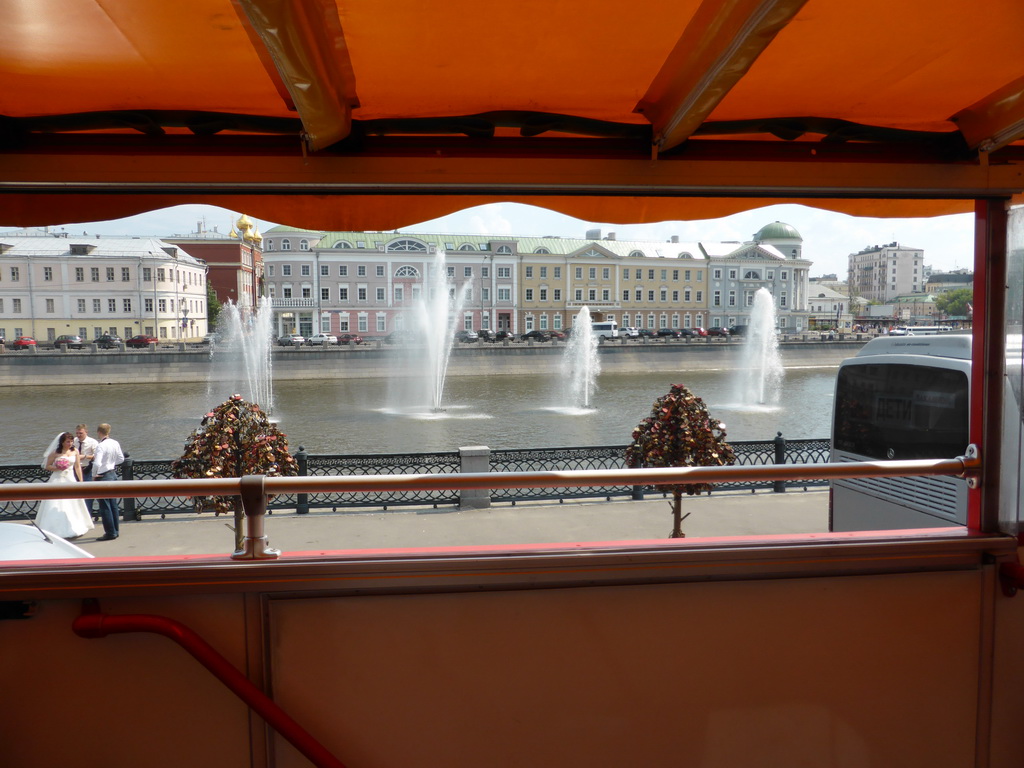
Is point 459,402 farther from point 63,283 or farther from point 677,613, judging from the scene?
point 677,613

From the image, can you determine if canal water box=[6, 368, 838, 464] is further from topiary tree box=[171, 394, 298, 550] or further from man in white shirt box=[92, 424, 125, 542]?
man in white shirt box=[92, 424, 125, 542]

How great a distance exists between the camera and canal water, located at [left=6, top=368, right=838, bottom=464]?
18.5 metres

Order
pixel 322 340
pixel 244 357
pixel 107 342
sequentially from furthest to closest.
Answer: pixel 322 340 < pixel 244 357 < pixel 107 342

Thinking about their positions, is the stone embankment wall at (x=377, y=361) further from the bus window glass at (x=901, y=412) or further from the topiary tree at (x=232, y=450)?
the bus window glass at (x=901, y=412)

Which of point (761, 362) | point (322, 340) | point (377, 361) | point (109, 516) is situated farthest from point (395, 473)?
point (322, 340)

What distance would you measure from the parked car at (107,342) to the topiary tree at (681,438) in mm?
32136

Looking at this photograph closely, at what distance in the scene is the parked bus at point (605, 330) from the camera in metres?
45.8

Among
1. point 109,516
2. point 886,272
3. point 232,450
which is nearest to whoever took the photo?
point 232,450

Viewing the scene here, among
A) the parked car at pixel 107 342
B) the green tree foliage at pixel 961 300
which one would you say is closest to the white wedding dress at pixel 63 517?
the green tree foliage at pixel 961 300

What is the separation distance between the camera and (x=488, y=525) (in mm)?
8141

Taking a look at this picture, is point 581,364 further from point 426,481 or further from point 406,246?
point 426,481

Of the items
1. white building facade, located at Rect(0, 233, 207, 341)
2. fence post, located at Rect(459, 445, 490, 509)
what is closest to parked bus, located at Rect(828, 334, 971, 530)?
fence post, located at Rect(459, 445, 490, 509)

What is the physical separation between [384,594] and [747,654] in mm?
1102

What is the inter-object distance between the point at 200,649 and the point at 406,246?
123ft
